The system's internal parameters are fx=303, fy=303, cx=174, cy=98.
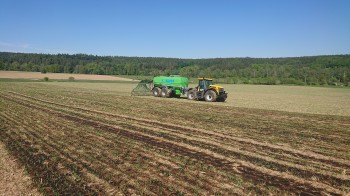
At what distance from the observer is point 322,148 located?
9.71 m

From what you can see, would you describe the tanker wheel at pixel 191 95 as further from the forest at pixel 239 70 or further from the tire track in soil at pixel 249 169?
the forest at pixel 239 70

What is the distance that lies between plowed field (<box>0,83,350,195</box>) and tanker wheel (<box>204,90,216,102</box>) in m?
11.3

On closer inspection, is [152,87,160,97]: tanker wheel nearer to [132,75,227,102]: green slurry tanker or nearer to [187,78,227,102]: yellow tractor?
[132,75,227,102]: green slurry tanker

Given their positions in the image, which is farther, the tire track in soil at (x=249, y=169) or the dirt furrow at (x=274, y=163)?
the dirt furrow at (x=274, y=163)

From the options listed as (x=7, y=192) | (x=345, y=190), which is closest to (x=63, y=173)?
(x=7, y=192)

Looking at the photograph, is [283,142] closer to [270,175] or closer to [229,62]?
[270,175]

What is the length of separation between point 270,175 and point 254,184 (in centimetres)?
79

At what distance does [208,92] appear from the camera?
26.0 meters

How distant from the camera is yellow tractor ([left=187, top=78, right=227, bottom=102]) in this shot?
25.6 metres

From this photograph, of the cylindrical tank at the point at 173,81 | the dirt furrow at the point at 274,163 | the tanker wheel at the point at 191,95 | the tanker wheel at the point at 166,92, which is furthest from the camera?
the tanker wheel at the point at 166,92

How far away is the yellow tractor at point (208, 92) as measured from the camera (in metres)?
25.6

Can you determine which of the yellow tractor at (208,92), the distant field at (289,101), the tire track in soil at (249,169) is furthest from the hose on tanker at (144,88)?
the tire track in soil at (249,169)

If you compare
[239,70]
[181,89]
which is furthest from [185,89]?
[239,70]

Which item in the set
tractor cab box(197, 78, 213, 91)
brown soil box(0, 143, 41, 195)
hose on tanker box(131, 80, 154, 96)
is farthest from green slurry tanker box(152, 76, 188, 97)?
brown soil box(0, 143, 41, 195)
